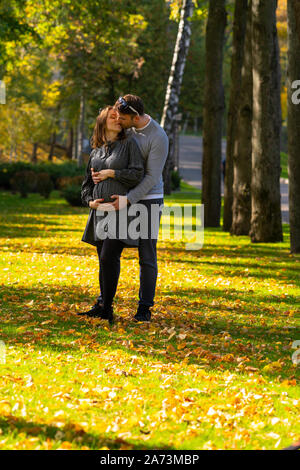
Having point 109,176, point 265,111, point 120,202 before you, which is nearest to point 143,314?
point 120,202

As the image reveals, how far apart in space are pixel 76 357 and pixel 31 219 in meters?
18.3

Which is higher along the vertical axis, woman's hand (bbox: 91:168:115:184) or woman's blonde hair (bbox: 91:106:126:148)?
woman's blonde hair (bbox: 91:106:126:148)

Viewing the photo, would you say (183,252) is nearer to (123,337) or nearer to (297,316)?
(297,316)

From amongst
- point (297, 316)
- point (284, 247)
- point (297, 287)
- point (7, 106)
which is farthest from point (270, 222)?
point (7, 106)

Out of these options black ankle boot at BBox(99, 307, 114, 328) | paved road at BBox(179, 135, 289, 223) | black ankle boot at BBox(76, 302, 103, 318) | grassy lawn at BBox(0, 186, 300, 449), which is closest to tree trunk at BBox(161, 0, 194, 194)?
paved road at BBox(179, 135, 289, 223)

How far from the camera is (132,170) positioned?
7664mm

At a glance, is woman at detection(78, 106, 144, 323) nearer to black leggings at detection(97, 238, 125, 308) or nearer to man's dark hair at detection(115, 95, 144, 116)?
black leggings at detection(97, 238, 125, 308)

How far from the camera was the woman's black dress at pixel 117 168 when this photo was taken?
7680 mm

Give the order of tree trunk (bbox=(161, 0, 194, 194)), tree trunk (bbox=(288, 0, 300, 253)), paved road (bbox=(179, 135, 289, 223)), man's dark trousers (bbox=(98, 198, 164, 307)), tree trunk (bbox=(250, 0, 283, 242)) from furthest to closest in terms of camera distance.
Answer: paved road (bbox=(179, 135, 289, 223))
tree trunk (bbox=(161, 0, 194, 194))
tree trunk (bbox=(250, 0, 283, 242))
tree trunk (bbox=(288, 0, 300, 253))
man's dark trousers (bbox=(98, 198, 164, 307))

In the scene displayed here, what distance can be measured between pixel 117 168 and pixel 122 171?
10cm

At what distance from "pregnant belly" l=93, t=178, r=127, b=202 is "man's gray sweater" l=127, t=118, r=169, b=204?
0.31ft

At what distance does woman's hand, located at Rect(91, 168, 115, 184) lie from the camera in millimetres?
7719

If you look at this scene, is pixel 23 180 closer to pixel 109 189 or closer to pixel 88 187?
pixel 88 187
